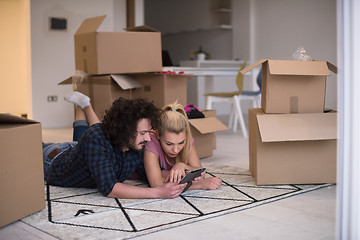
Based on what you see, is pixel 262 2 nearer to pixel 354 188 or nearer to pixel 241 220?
pixel 241 220

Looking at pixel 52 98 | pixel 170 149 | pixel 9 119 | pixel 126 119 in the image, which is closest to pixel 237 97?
pixel 52 98

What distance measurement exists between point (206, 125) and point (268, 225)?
146cm

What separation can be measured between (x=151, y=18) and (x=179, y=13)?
80cm

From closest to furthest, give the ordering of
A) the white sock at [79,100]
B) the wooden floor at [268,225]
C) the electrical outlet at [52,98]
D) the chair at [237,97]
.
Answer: the wooden floor at [268,225] → the white sock at [79,100] → the chair at [237,97] → the electrical outlet at [52,98]

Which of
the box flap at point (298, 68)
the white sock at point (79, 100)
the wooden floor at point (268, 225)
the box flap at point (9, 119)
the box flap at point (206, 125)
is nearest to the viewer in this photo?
the wooden floor at point (268, 225)

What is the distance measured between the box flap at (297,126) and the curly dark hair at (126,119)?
587mm

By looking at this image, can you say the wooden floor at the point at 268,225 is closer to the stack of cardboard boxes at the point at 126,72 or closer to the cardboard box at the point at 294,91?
the cardboard box at the point at 294,91

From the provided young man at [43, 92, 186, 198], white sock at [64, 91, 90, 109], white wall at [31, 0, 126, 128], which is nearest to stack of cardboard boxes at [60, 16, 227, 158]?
white sock at [64, 91, 90, 109]

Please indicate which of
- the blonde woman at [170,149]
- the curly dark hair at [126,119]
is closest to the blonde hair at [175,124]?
the blonde woman at [170,149]

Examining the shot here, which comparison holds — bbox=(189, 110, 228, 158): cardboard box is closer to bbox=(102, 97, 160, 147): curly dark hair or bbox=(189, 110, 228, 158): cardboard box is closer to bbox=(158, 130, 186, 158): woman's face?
bbox=(158, 130, 186, 158): woman's face

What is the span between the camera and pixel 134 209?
6.09 ft

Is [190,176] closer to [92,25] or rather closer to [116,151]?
[116,151]

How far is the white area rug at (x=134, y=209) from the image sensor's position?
5.24 feet

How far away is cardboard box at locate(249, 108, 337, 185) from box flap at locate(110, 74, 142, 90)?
1112mm
